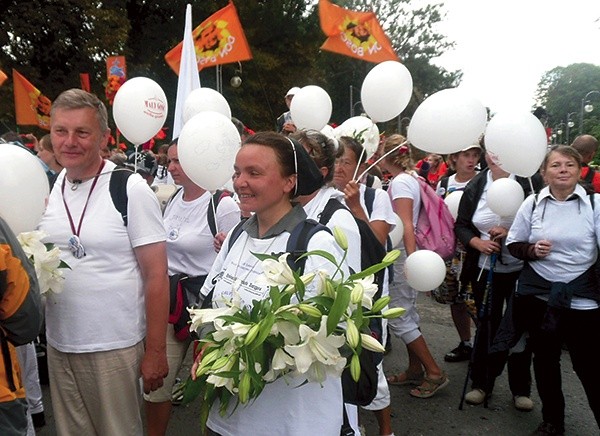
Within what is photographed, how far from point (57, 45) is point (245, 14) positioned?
26.1ft

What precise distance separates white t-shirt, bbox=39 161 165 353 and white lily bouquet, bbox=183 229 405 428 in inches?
31.9

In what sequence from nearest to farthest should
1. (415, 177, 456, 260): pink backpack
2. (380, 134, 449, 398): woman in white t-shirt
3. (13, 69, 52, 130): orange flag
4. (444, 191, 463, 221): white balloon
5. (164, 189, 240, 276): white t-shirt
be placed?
(164, 189, 240, 276): white t-shirt < (380, 134, 449, 398): woman in white t-shirt < (415, 177, 456, 260): pink backpack < (444, 191, 463, 221): white balloon < (13, 69, 52, 130): orange flag

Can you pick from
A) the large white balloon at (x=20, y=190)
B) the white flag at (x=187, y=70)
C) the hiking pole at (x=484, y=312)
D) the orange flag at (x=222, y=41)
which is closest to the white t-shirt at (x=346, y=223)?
the large white balloon at (x=20, y=190)

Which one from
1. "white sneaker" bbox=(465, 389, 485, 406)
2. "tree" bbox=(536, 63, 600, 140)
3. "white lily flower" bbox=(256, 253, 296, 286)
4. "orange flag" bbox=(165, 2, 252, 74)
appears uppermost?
"tree" bbox=(536, 63, 600, 140)

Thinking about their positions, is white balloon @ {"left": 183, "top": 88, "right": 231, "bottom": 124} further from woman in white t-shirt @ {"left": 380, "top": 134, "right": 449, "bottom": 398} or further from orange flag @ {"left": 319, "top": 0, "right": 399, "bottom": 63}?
orange flag @ {"left": 319, "top": 0, "right": 399, "bottom": 63}

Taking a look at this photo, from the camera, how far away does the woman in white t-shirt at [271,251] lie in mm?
1854

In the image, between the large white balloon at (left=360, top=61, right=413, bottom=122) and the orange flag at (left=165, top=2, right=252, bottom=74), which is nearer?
the large white balloon at (left=360, top=61, right=413, bottom=122)

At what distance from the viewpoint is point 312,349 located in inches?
61.4

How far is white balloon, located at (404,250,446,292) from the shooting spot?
3.68 m

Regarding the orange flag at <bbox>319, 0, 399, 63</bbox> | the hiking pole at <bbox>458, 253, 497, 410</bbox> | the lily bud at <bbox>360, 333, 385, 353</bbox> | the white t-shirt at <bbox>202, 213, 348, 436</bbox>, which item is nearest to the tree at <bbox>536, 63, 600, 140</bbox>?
the orange flag at <bbox>319, 0, 399, 63</bbox>

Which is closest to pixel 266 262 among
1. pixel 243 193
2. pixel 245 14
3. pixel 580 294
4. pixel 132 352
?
pixel 243 193

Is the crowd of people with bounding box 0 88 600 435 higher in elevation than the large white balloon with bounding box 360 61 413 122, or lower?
lower

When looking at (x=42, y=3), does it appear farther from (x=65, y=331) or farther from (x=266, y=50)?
(x=65, y=331)

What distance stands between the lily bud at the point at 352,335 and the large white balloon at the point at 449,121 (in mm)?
2056
